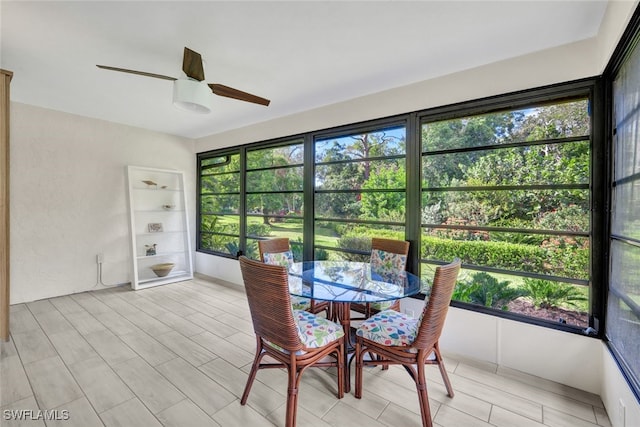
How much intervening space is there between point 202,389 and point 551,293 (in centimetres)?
284

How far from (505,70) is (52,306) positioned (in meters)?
5.69

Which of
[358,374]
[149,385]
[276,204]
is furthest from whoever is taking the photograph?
[276,204]

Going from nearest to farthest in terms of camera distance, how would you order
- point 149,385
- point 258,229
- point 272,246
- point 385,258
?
point 149,385
point 385,258
point 272,246
point 258,229

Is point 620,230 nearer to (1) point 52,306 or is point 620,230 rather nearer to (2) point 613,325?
(2) point 613,325

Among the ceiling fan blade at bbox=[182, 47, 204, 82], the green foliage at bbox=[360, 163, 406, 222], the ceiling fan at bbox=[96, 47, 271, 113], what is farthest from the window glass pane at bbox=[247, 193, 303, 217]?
the ceiling fan blade at bbox=[182, 47, 204, 82]

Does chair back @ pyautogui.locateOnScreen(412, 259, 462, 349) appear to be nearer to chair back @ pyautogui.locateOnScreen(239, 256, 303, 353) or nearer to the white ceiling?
chair back @ pyautogui.locateOnScreen(239, 256, 303, 353)

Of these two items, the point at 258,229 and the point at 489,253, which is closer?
the point at 489,253

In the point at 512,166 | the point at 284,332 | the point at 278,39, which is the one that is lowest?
the point at 284,332

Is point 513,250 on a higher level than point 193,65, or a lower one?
lower

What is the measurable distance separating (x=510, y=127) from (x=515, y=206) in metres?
0.69

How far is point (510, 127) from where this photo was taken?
2416mm

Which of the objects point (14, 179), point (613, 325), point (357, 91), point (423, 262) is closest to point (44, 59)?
point (14, 179)

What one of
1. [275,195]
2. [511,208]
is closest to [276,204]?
[275,195]

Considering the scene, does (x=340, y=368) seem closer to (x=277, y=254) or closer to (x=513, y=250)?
(x=277, y=254)
